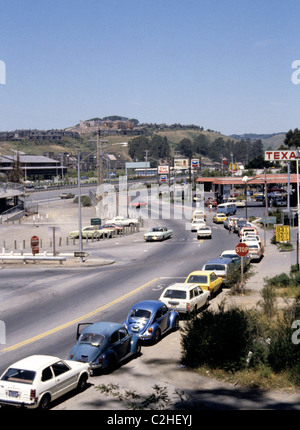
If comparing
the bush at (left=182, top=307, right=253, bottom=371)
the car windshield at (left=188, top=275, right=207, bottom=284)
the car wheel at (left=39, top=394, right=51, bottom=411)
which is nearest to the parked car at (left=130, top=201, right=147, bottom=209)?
the car windshield at (left=188, top=275, right=207, bottom=284)

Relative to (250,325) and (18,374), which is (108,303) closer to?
(250,325)

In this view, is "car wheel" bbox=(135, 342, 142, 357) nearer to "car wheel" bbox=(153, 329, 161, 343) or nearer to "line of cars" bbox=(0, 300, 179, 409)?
"line of cars" bbox=(0, 300, 179, 409)

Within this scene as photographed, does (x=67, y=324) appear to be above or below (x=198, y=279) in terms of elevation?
below

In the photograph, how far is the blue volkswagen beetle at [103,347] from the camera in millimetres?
15352

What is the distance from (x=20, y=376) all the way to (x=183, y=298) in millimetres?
10179

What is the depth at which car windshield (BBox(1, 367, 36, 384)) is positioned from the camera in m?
12.5

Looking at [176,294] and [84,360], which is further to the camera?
[176,294]

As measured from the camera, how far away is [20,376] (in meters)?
12.6

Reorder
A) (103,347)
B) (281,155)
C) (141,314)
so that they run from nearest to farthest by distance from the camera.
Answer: (103,347) < (141,314) < (281,155)

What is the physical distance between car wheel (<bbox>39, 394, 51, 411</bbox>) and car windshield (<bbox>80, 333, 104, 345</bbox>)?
3.15 meters

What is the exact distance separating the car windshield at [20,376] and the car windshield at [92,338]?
3.28m

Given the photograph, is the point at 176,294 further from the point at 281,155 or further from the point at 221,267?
the point at 281,155

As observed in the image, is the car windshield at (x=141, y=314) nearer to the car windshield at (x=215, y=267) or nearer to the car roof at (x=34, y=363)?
the car roof at (x=34, y=363)

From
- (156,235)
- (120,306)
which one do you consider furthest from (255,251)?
(120,306)
